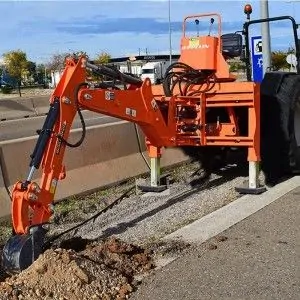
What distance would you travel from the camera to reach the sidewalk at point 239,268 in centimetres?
456

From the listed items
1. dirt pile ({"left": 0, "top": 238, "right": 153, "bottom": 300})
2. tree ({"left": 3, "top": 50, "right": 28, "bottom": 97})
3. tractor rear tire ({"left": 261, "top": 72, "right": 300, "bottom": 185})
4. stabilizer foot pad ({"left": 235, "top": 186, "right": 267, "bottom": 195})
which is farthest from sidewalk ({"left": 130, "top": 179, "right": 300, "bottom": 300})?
tree ({"left": 3, "top": 50, "right": 28, "bottom": 97})

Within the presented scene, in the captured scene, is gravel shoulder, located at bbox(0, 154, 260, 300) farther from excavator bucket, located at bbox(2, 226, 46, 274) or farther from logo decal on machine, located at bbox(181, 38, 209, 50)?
logo decal on machine, located at bbox(181, 38, 209, 50)

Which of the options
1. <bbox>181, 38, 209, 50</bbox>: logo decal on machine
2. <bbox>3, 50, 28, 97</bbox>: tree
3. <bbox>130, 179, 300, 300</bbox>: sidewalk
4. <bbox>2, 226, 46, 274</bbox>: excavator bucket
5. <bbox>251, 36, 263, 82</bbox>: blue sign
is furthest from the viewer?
<bbox>3, 50, 28, 97</bbox>: tree

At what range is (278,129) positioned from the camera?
839 cm

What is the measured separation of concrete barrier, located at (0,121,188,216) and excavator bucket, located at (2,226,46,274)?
2028 millimetres

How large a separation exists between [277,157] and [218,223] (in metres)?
2.35

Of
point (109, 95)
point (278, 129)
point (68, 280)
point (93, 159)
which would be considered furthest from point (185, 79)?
point (68, 280)

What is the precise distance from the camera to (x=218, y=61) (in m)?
8.59

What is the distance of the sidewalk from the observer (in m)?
4.56

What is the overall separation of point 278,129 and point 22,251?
15.3 ft

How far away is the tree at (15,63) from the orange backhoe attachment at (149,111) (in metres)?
59.2

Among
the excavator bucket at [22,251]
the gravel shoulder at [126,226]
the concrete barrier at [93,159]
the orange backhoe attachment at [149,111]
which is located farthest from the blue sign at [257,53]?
the excavator bucket at [22,251]

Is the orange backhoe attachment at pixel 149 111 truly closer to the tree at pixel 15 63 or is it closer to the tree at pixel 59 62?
the tree at pixel 59 62

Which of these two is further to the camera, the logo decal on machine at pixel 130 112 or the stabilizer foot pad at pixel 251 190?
the stabilizer foot pad at pixel 251 190
